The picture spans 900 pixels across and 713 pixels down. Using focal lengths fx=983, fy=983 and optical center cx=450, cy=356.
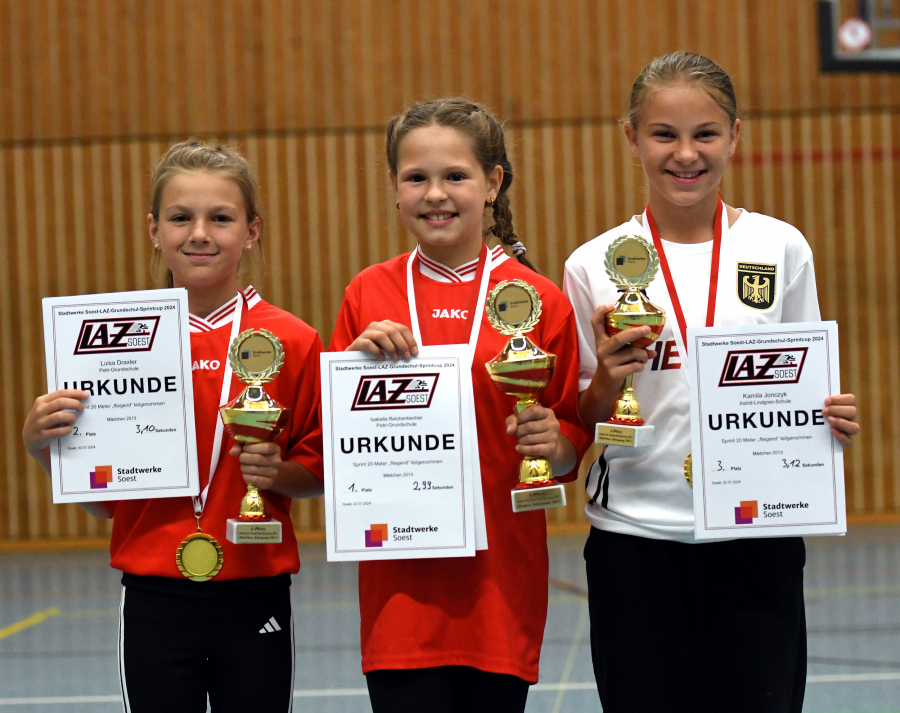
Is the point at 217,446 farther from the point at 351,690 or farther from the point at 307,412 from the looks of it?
the point at 351,690

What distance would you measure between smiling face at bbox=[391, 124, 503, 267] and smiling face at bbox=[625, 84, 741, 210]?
369mm

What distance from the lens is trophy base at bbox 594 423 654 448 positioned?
6.02 ft

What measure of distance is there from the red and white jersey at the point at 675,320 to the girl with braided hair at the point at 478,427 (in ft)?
0.38

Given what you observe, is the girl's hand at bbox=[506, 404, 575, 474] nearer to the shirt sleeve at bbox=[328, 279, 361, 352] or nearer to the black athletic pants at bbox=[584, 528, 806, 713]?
the black athletic pants at bbox=[584, 528, 806, 713]

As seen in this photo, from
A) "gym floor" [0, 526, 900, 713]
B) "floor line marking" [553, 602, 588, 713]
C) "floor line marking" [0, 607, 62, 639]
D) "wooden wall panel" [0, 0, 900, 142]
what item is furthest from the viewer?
"wooden wall panel" [0, 0, 900, 142]

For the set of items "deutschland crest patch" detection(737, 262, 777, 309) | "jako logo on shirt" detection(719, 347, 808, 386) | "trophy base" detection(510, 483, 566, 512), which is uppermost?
"deutschland crest patch" detection(737, 262, 777, 309)

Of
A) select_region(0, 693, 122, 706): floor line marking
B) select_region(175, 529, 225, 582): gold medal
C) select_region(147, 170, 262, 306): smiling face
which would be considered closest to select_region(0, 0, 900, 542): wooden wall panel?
select_region(0, 693, 122, 706): floor line marking

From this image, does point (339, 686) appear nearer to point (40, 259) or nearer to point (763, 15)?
point (40, 259)

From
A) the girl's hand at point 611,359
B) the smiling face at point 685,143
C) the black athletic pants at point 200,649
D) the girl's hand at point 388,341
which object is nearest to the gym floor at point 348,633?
the black athletic pants at point 200,649

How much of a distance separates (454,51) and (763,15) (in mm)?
2320

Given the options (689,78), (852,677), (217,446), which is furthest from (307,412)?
(852,677)

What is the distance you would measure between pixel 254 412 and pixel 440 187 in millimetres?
583

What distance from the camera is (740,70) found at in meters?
7.43

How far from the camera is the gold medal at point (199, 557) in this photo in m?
1.99
